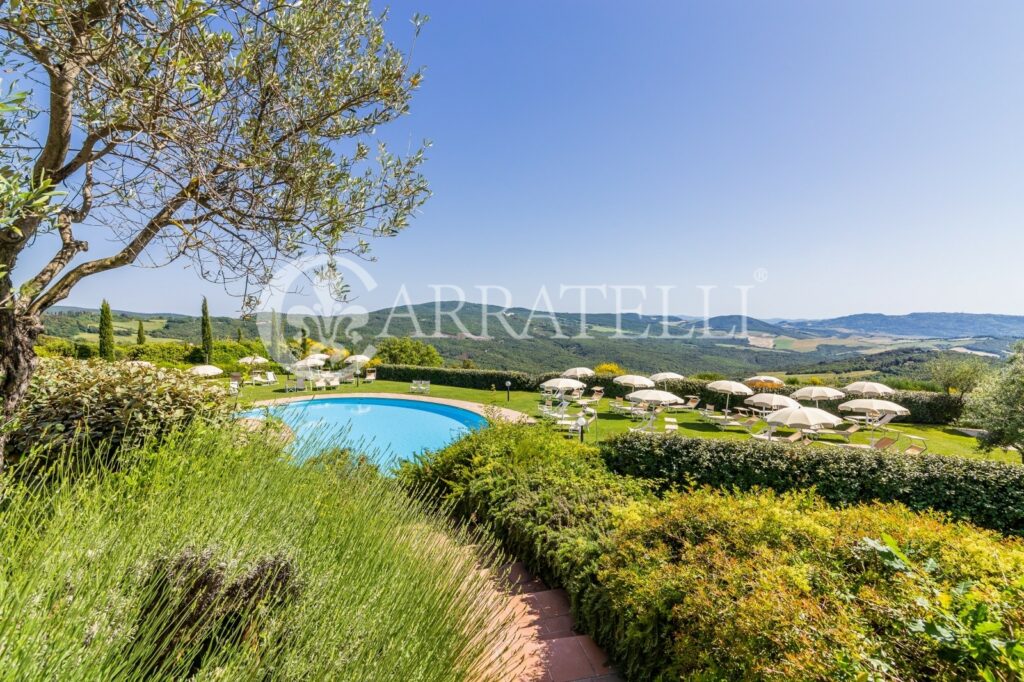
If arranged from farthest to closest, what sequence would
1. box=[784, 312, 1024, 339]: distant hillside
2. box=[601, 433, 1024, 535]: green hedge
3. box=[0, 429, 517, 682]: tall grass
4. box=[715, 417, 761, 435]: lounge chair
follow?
box=[784, 312, 1024, 339]: distant hillside < box=[715, 417, 761, 435]: lounge chair < box=[601, 433, 1024, 535]: green hedge < box=[0, 429, 517, 682]: tall grass

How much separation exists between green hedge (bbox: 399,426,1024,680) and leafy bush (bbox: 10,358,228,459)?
3.37 meters

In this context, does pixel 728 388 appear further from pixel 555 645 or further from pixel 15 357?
pixel 15 357

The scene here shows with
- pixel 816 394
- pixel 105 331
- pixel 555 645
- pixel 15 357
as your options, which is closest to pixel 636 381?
pixel 816 394

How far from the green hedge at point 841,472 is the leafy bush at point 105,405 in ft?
19.6

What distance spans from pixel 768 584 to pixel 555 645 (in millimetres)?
1985

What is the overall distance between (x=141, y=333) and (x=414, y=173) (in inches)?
1159

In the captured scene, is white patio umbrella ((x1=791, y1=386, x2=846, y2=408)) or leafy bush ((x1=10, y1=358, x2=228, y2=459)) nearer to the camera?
leafy bush ((x1=10, y1=358, x2=228, y2=459))

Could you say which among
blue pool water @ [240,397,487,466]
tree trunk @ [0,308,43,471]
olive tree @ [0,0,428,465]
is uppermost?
olive tree @ [0,0,428,465]

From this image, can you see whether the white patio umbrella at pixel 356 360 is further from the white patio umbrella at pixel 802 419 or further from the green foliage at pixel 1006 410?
the green foliage at pixel 1006 410

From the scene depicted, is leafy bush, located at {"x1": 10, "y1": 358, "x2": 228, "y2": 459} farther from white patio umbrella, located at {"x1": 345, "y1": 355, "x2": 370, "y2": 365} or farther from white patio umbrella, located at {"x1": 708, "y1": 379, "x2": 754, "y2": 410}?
white patio umbrella, located at {"x1": 345, "y1": 355, "x2": 370, "y2": 365}

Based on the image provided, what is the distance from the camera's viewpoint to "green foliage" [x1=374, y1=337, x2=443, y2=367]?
3019 centimetres

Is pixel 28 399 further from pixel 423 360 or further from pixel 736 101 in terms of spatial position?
pixel 423 360

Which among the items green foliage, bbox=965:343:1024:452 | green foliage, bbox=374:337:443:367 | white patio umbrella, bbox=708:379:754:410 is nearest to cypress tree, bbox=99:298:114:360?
green foliage, bbox=374:337:443:367

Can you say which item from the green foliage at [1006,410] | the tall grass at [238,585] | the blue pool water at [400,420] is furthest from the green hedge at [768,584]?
the green foliage at [1006,410]
